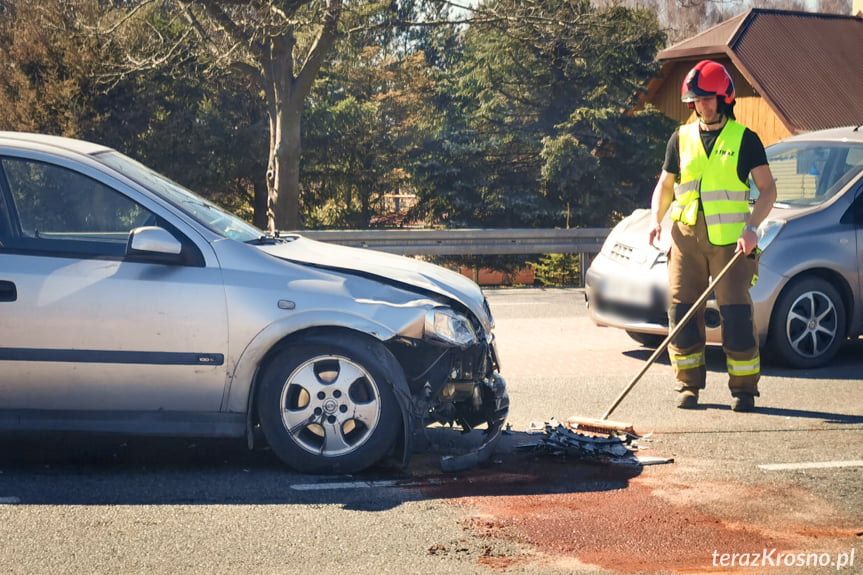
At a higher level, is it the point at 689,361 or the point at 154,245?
the point at 154,245

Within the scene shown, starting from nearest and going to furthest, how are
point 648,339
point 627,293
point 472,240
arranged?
point 627,293, point 648,339, point 472,240

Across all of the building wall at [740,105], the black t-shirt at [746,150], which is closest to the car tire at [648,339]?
the black t-shirt at [746,150]

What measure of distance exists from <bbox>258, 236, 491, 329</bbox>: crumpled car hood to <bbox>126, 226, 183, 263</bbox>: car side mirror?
0.48 meters

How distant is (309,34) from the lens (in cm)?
2478

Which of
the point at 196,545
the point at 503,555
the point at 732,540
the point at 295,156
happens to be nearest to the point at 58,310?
the point at 196,545

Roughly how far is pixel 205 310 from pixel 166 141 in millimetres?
25021

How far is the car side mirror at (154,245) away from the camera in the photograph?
5191 mm

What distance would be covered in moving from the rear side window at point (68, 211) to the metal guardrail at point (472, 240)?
957 centimetres

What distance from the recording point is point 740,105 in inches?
1227

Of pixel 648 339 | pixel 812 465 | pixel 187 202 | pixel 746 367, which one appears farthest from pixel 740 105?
pixel 187 202

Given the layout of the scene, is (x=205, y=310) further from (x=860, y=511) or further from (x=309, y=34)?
(x=309, y=34)

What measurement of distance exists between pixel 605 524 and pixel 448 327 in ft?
4.33

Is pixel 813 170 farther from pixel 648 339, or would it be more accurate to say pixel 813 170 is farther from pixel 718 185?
pixel 718 185

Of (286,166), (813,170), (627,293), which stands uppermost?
(286,166)
